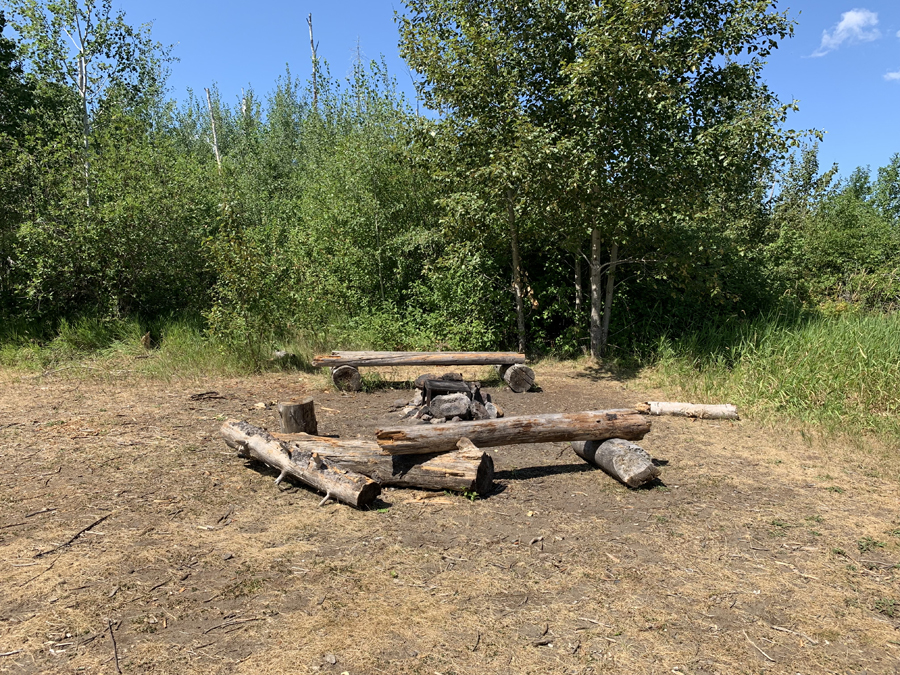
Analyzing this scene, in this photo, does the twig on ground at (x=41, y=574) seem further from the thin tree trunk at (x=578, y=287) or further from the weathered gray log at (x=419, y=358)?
the thin tree trunk at (x=578, y=287)

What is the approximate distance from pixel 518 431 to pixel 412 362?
4146 mm

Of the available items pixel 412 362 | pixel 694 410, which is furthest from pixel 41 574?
pixel 694 410

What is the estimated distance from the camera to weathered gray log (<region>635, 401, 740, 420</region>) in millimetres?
7656

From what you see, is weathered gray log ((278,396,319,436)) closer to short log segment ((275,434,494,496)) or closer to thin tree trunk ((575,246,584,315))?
short log segment ((275,434,494,496))

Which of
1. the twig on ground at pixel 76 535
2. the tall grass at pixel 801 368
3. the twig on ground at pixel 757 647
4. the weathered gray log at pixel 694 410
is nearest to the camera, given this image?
the twig on ground at pixel 757 647

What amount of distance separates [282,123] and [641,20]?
28.8 meters

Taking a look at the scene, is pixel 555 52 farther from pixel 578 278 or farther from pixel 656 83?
pixel 578 278

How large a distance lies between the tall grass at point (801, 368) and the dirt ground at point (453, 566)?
124 cm

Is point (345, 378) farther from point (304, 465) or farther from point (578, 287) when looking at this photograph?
point (578, 287)

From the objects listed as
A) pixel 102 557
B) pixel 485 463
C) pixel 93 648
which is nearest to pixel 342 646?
pixel 93 648

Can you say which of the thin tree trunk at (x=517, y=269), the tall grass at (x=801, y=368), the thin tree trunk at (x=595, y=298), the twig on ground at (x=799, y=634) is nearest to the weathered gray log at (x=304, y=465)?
the twig on ground at (x=799, y=634)

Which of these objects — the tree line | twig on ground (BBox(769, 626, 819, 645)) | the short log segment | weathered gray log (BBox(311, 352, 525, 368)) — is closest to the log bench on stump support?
weathered gray log (BBox(311, 352, 525, 368))

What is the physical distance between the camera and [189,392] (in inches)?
345

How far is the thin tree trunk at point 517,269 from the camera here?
1063 centimetres
